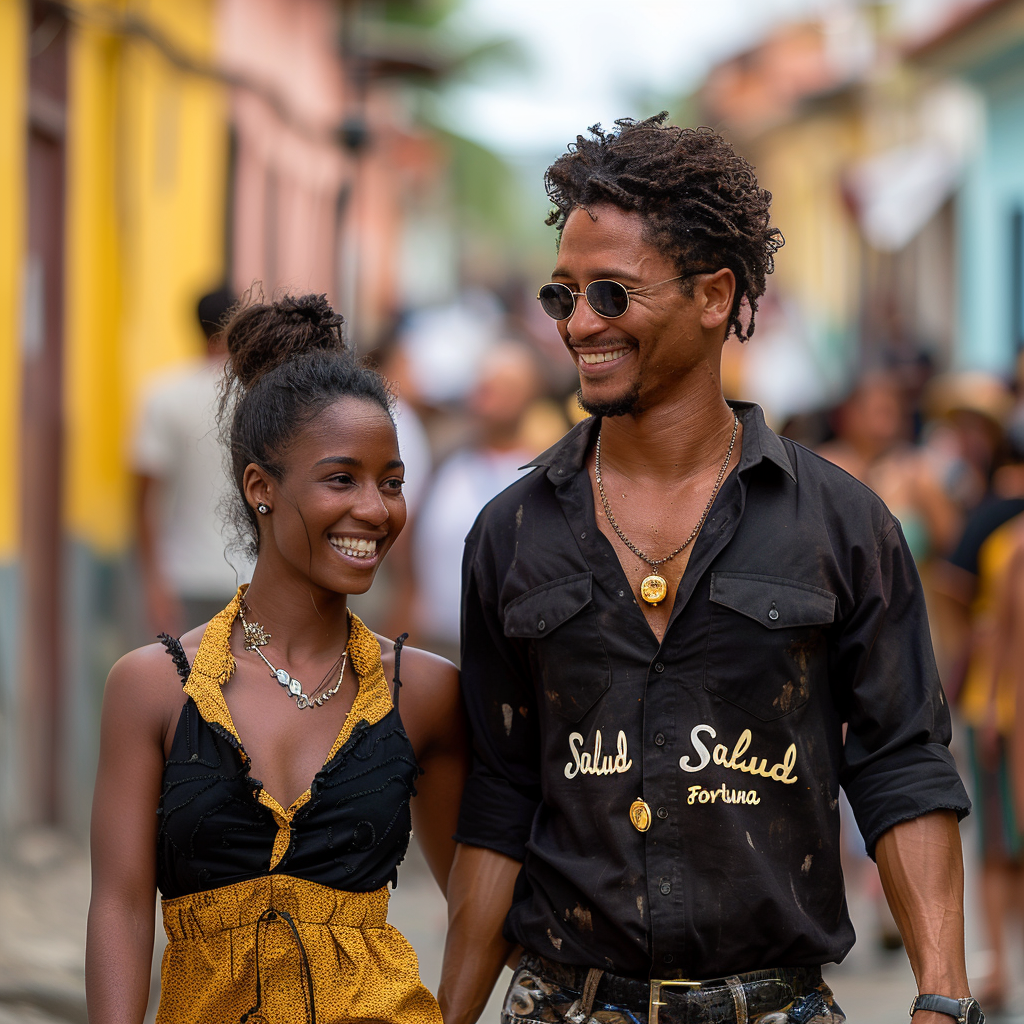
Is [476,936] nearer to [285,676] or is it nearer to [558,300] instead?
[285,676]

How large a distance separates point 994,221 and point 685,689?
1894 cm

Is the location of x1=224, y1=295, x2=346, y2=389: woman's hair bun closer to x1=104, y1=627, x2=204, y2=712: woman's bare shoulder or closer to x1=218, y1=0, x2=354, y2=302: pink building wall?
Result: x1=104, y1=627, x2=204, y2=712: woman's bare shoulder

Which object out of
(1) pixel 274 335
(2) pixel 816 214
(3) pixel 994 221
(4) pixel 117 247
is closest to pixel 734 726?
(1) pixel 274 335

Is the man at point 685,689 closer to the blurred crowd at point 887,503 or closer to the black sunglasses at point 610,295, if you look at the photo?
the black sunglasses at point 610,295

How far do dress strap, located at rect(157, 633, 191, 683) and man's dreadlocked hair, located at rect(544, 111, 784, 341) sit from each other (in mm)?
1131

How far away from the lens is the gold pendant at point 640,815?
297cm

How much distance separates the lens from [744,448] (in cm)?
317

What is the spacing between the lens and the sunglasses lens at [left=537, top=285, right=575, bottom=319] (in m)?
3.11

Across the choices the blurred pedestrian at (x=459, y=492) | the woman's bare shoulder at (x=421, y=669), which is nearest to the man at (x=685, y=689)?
the woman's bare shoulder at (x=421, y=669)

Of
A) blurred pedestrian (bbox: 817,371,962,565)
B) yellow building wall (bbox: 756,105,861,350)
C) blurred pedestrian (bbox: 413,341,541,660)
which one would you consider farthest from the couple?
yellow building wall (bbox: 756,105,861,350)

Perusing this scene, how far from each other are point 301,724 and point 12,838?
435 centimetres

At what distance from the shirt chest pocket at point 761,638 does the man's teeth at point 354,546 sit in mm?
654

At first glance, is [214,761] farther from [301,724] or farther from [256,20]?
[256,20]

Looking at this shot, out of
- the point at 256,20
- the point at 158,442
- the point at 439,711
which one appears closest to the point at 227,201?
the point at 256,20
